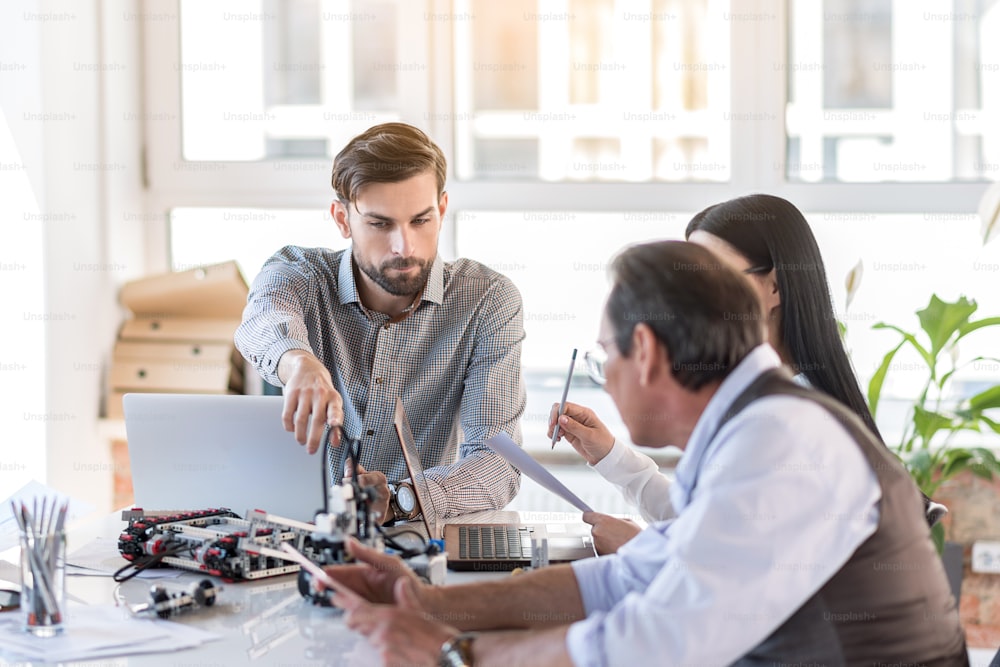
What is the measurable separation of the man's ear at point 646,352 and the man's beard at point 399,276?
107 cm

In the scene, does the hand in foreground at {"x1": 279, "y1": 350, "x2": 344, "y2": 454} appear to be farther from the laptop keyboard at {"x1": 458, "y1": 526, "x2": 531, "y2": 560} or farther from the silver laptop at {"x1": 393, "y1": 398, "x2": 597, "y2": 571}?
the laptop keyboard at {"x1": 458, "y1": 526, "x2": 531, "y2": 560}

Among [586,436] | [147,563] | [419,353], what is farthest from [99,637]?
[419,353]

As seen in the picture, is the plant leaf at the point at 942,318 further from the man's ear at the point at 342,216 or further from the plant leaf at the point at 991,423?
the man's ear at the point at 342,216

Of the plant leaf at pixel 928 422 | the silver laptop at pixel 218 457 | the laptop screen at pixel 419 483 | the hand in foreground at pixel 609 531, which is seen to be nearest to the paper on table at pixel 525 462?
the hand in foreground at pixel 609 531

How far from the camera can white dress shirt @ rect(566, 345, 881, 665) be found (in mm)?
1245

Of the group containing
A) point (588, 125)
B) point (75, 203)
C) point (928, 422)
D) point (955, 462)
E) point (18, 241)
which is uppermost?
point (588, 125)

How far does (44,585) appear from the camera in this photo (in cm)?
152

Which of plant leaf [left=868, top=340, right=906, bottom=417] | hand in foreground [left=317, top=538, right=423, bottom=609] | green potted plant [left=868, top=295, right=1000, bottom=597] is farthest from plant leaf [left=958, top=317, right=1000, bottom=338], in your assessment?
hand in foreground [left=317, top=538, right=423, bottom=609]

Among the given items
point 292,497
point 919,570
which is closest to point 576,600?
point 919,570

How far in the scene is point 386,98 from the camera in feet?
12.9

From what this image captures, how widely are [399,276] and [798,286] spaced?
0.92 metres

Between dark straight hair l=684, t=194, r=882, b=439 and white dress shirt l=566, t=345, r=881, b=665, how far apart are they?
2.01 feet

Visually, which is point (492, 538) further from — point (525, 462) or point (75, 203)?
point (75, 203)

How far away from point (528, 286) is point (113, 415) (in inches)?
62.1
